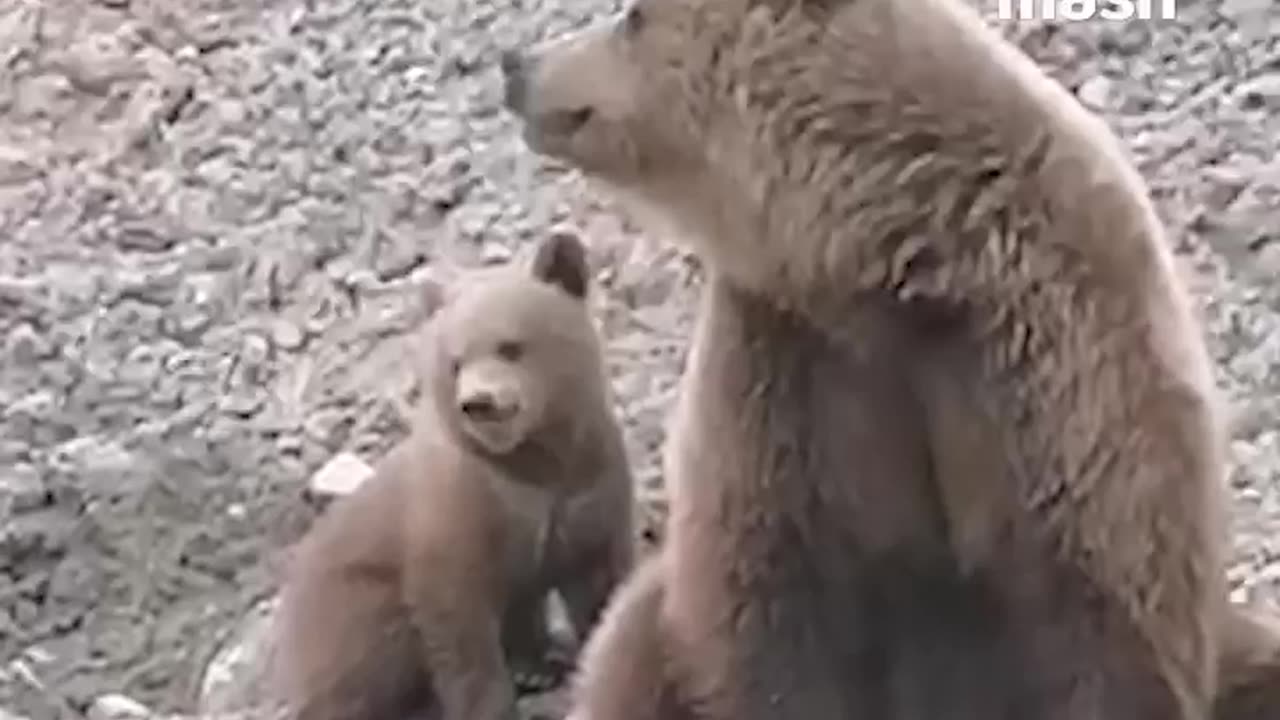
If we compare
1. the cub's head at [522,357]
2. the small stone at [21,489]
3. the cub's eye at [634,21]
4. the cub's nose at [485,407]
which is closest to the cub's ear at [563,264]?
the cub's head at [522,357]

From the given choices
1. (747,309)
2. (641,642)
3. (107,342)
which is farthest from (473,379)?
(107,342)

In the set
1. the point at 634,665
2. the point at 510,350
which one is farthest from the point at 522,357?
the point at 634,665

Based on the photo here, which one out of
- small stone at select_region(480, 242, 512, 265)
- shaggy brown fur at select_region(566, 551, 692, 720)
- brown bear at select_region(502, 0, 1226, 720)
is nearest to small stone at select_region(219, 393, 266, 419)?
small stone at select_region(480, 242, 512, 265)

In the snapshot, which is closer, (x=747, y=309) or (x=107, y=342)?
(x=747, y=309)

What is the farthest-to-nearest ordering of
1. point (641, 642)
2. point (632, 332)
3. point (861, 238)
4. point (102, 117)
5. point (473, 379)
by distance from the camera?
point (102, 117) → point (632, 332) → point (473, 379) → point (641, 642) → point (861, 238)

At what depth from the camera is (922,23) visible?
51.9 inches

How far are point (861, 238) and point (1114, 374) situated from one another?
146 mm

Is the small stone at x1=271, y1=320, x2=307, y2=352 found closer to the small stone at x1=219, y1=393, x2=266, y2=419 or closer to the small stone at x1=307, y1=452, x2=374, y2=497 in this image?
the small stone at x1=219, y1=393, x2=266, y2=419

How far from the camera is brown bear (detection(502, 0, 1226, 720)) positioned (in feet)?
4.28

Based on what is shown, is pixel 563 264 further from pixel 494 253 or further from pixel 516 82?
pixel 494 253

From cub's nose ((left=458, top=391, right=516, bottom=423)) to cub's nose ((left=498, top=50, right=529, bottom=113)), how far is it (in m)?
0.34

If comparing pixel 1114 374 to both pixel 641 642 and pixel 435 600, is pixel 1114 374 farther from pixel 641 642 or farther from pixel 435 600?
pixel 435 600

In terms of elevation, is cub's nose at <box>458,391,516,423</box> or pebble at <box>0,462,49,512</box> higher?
cub's nose at <box>458,391,516,423</box>

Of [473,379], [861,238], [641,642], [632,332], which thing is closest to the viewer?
[861,238]
